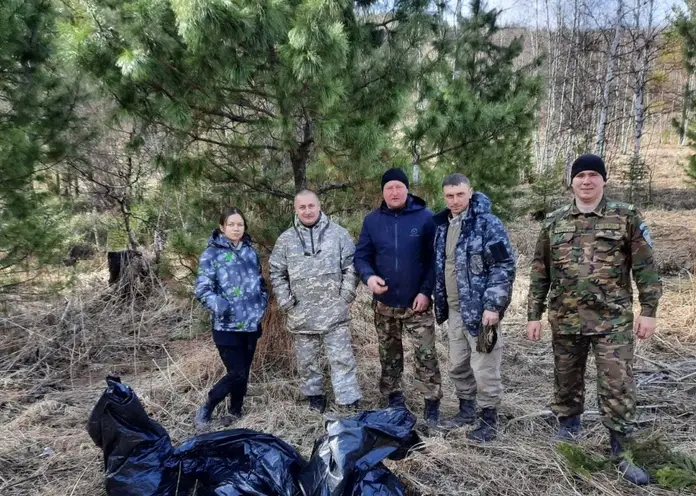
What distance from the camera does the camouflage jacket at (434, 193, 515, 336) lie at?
9.91ft

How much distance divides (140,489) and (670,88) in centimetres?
3037

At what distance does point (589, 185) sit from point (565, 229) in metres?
0.29

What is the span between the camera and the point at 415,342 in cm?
342

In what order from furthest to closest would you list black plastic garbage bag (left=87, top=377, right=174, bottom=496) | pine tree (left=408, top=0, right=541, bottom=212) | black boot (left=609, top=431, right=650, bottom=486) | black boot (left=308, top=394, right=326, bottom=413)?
pine tree (left=408, top=0, right=541, bottom=212) < black boot (left=308, top=394, right=326, bottom=413) < black boot (left=609, top=431, right=650, bottom=486) < black plastic garbage bag (left=87, top=377, right=174, bottom=496)

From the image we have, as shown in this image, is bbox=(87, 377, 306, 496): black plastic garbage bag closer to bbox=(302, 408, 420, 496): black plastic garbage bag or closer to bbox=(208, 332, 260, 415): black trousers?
bbox=(302, 408, 420, 496): black plastic garbage bag

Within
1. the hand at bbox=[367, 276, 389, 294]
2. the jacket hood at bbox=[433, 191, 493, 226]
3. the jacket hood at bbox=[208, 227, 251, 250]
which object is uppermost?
the jacket hood at bbox=[433, 191, 493, 226]

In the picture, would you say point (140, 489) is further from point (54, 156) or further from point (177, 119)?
point (54, 156)

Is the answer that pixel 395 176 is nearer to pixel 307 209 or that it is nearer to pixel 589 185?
pixel 307 209

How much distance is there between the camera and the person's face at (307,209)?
3422mm

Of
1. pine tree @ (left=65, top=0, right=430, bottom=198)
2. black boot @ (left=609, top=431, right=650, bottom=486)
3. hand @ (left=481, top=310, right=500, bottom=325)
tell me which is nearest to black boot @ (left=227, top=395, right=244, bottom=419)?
pine tree @ (left=65, top=0, right=430, bottom=198)

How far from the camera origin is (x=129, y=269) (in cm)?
639

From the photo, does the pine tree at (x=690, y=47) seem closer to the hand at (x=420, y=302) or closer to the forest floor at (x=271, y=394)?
the forest floor at (x=271, y=394)

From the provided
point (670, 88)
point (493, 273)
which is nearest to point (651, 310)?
point (493, 273)

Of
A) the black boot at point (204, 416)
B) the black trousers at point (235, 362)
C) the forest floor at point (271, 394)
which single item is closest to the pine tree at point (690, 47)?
the forest floor at point (271, 394)
